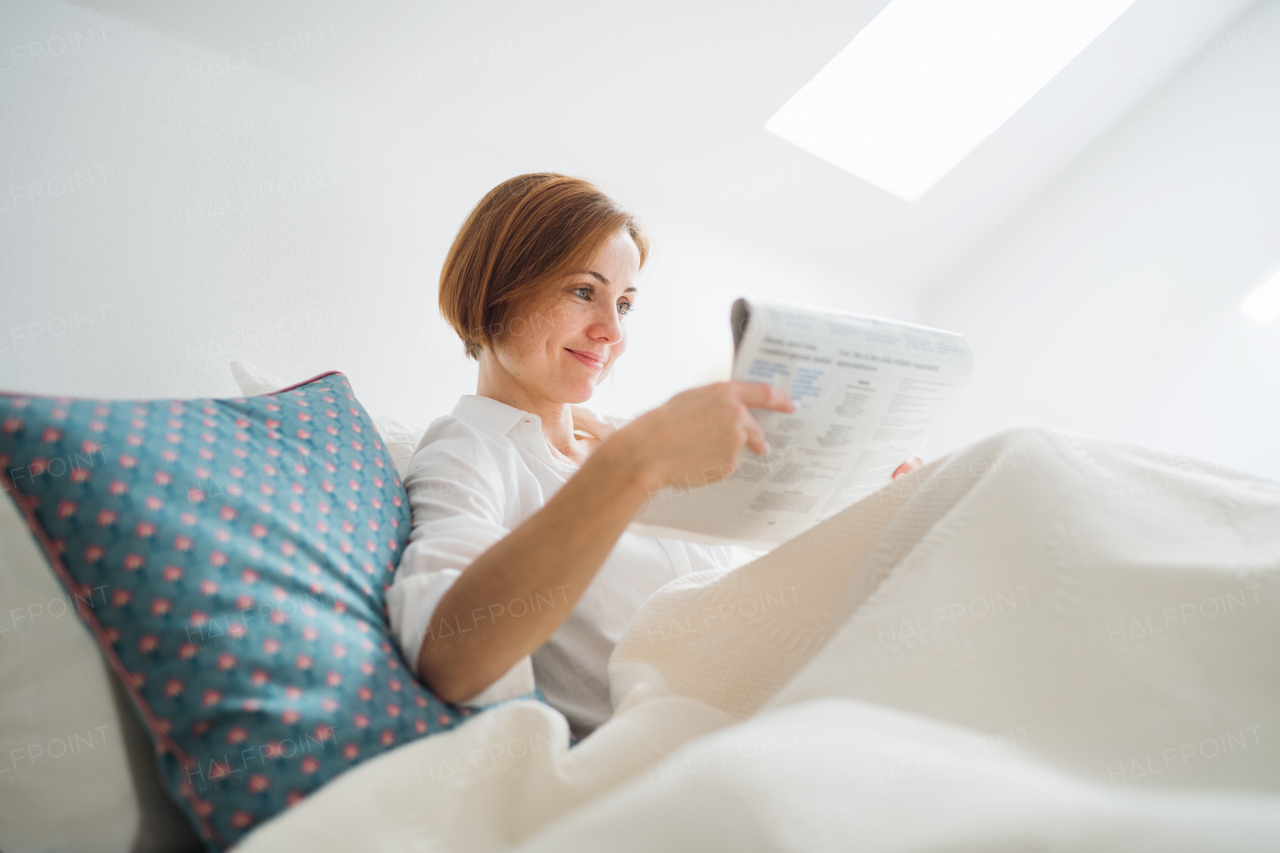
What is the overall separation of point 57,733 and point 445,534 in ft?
1.14

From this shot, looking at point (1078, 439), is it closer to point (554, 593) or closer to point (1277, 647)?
point (1277, 647)

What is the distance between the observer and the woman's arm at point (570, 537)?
64 cm

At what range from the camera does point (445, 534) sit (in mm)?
782

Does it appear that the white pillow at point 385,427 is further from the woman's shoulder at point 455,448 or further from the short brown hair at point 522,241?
the short brown hair at point 522,241

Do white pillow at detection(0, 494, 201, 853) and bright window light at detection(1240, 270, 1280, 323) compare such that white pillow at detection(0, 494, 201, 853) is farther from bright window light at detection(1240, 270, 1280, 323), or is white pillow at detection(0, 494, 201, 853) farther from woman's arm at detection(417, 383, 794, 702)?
bright window light at detection(1240, 270, 1280, 323)

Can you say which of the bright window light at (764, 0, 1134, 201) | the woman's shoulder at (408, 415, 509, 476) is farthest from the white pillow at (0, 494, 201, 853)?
the bright window light at (764, 0, 1134, 201)

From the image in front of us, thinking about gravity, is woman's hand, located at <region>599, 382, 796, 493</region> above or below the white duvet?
above

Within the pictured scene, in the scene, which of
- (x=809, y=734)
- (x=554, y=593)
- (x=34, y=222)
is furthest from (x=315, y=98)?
(x=809, y=734)

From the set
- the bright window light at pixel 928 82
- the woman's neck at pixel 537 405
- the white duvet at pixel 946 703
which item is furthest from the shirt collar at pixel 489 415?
the bright window light at pixel 928 82

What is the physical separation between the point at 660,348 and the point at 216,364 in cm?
119

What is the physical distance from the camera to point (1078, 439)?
0.69 meters

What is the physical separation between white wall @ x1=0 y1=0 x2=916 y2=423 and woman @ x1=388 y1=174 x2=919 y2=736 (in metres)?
0.33

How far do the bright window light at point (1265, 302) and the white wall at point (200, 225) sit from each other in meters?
2.21

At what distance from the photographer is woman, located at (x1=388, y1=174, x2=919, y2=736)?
2.14 feet
